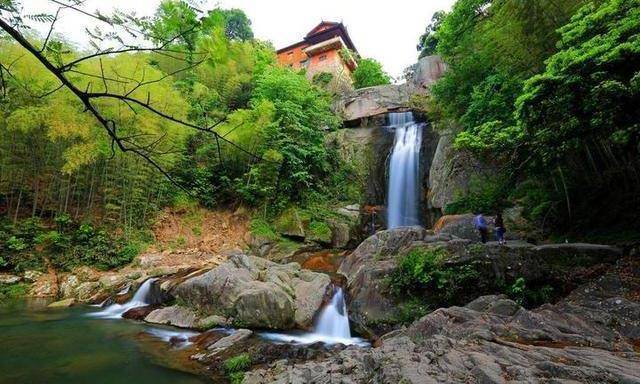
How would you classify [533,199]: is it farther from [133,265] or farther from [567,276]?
[133,265]

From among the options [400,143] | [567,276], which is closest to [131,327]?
[567,276]

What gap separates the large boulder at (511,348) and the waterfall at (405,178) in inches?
406

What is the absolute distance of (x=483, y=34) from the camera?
934cm

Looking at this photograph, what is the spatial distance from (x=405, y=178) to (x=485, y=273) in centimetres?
1040

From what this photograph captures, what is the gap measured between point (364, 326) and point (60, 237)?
10755 mm

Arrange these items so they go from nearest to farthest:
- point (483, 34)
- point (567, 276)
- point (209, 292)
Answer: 1. point (567, 276)
2. point (209, 292)
3. point (483, 34)

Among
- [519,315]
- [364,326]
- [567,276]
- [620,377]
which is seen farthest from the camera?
[364,326]

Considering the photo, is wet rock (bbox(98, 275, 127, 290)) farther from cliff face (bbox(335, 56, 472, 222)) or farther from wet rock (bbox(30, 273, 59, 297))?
cliff face (bbox(335, 56, 472, 222))

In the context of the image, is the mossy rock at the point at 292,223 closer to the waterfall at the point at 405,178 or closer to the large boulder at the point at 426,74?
the waterfall at the point at 405,178

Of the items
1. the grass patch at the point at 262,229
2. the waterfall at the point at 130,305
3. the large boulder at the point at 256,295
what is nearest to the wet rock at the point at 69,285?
the waterfall at the point at 130,305

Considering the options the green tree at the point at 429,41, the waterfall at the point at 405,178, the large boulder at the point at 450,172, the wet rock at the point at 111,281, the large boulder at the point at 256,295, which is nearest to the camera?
the large boulder at the point at 256,295

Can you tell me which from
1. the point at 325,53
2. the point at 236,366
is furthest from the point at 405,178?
the point at 325,53

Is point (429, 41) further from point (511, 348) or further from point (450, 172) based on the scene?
point (511, 348)

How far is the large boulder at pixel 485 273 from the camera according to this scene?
599 centimetres
